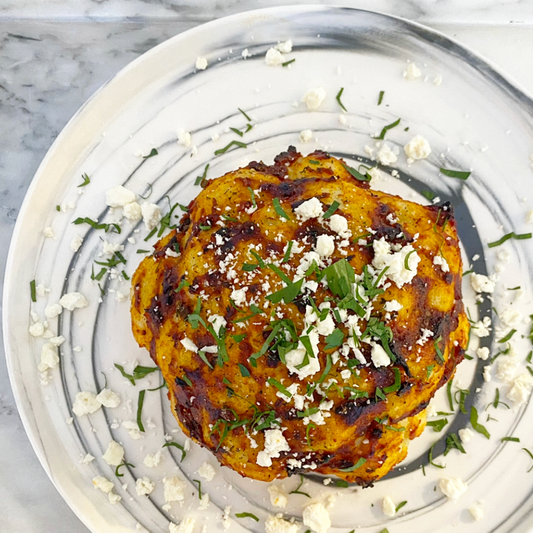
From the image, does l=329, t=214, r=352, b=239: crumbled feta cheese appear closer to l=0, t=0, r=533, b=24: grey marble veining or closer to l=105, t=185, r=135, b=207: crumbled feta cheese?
l=105, t=185, r=135, b=207: crumbled feta cheese

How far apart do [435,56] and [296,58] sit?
56 cm

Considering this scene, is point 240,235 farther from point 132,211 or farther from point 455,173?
point 455,173

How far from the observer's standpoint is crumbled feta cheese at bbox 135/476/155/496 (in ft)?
7.30

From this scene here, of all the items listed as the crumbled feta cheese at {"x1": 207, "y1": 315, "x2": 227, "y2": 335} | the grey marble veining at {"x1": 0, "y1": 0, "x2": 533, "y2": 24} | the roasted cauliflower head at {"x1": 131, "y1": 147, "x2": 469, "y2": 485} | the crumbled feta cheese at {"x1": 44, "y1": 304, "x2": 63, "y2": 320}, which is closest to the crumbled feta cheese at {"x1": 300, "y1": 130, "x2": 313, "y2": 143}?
the roasted cauliflower head at {"x1": 131, "y1": 147, "x2": 469, "y2": 485}

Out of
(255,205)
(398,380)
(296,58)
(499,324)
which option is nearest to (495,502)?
(499,324)

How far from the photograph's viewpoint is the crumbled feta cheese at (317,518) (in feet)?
7.04

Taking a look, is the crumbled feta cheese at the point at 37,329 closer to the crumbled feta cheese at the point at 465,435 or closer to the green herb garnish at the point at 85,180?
the green herb garnish at the point at 85,180

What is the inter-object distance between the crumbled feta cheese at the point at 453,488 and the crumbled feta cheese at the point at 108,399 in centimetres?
135

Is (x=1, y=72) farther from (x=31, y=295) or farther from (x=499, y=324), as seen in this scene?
(x=499, y=324)

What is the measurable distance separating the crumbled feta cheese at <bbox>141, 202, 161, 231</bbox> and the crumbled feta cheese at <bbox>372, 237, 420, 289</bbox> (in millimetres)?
993

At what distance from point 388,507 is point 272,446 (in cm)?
81

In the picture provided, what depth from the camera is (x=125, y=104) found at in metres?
2.26

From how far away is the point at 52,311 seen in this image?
226 centimetres

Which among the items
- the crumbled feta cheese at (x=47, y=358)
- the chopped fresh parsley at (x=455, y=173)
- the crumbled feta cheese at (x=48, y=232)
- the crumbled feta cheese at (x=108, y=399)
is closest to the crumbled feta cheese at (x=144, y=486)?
the crumbled feta cheese at (x=108, y=399)
